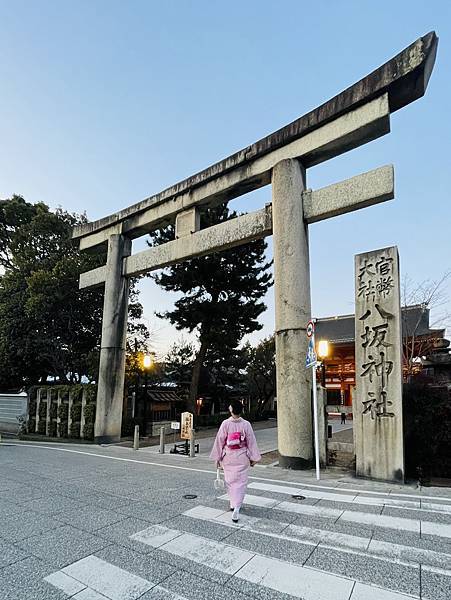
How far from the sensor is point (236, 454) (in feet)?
15.4

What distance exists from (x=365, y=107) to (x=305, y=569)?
8.60 m

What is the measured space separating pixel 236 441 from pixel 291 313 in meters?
4.17

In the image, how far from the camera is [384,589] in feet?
9.23

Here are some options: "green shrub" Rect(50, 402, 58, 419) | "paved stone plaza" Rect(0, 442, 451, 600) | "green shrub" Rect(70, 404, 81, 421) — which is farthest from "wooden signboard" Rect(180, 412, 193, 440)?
"green shrub" Rect(50, 402, 58, 419)

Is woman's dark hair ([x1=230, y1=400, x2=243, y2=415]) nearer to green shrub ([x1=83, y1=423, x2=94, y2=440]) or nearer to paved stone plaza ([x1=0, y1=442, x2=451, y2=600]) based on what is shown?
paved stone plaza ([x1=0, y1=442, x2=451, y2=600])

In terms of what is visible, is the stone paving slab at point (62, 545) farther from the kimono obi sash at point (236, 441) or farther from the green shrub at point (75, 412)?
the green shrub at point (75, 412)

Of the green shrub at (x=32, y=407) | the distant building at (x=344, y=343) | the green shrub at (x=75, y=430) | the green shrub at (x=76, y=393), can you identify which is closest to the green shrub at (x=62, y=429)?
the green shrub at (x=75, y=430)

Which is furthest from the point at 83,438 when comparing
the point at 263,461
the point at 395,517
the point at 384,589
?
the point at 384,589

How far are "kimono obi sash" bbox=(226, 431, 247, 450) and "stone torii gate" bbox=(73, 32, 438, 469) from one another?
11.1 ft

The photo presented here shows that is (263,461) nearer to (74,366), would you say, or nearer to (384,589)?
(384,589)

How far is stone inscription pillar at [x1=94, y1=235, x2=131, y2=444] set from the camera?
41.5 feet

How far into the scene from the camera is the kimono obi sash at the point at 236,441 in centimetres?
475

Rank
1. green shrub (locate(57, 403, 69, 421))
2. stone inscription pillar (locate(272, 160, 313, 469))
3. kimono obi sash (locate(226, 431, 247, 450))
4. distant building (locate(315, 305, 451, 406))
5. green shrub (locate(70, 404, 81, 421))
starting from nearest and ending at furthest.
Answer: kimono obi sash (locate(226, 431, 247, 450)), stone inscription pillar (locate(272, 160, 313, 469)), green shrub (locate(70, 404, 81, 421)), green shrub (locate(57, 403, 69, 421)), distant building (locate(315, 305, 451, 406))

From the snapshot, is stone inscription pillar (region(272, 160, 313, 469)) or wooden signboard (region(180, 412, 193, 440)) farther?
wooden signboard (region(180, 412, 193, 440))
